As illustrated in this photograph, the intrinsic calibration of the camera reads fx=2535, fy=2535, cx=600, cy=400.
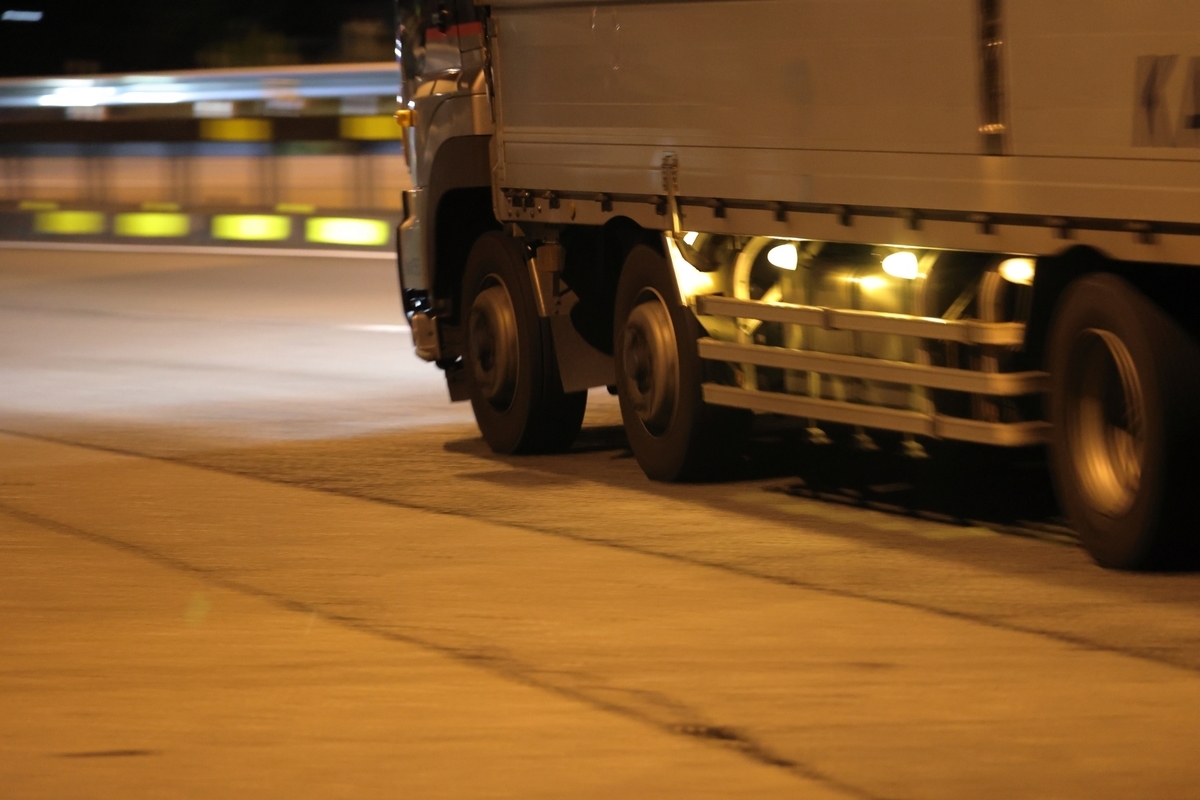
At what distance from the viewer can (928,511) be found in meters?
10.2

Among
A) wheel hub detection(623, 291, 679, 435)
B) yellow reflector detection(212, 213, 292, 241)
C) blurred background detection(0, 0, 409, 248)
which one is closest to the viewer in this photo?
wheel hub detection(623, 291, 679, 435)

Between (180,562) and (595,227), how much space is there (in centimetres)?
336

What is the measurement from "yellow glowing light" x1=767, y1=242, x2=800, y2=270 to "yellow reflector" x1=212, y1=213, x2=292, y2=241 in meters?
18.9

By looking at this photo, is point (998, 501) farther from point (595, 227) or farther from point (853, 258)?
point (595, 227)

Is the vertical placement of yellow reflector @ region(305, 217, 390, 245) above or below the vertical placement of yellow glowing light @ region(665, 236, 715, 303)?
below

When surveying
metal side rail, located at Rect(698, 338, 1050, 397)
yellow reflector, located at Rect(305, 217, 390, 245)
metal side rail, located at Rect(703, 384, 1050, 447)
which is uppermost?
metal side rail, located at Rect(698, 338, 1050, 397)

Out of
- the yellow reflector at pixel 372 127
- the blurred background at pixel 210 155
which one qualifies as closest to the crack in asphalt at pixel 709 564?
the blurred background at pixel 210 155

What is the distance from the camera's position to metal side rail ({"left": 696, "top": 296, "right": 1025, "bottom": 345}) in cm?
895

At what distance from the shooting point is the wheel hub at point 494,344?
12.4 metres

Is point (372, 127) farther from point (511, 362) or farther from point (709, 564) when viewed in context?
point (709, 564)

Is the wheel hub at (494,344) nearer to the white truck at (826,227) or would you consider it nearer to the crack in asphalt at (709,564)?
the white truck at (826,227)

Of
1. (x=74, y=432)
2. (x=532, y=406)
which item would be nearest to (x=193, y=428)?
(x=74, y=432)

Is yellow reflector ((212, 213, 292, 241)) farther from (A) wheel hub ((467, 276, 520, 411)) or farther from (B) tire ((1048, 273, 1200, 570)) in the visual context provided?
(B) tire ((1048, 273, 1200, 570))

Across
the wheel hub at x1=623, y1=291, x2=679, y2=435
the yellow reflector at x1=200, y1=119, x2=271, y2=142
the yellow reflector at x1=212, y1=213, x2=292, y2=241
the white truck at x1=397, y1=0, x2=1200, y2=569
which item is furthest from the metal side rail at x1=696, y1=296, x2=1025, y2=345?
the yellow reflector at x1=200, y1=119, x2=271, y2=142
